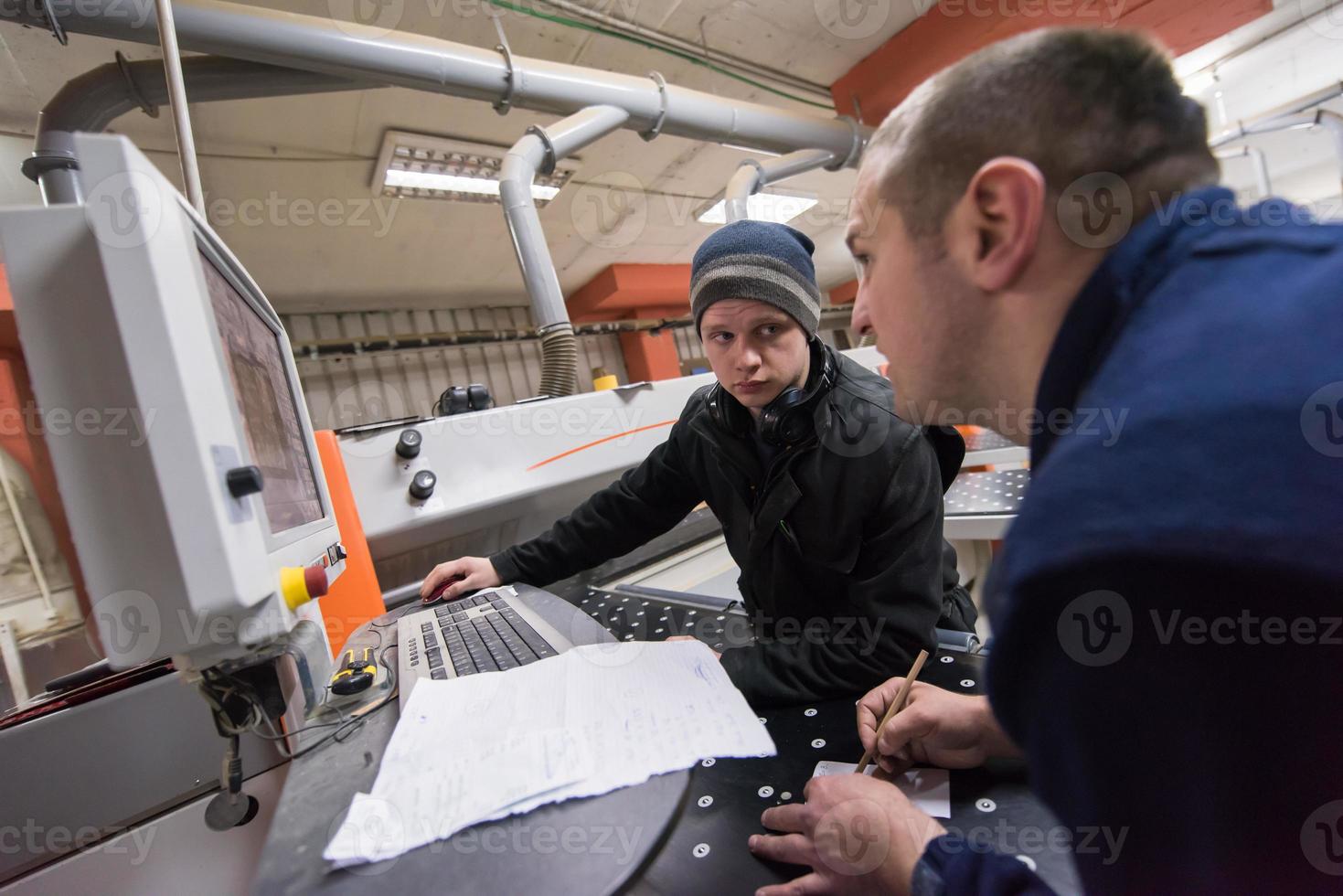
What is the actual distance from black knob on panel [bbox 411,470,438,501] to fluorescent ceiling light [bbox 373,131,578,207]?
1.67 m

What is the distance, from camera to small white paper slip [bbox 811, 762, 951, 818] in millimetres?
448

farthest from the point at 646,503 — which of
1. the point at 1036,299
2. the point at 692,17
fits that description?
the point at 692,17

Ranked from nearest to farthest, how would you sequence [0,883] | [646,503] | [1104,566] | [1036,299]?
[1104,566]
[1036,299]
[0,883]
[646,503]

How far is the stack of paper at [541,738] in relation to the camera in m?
0.43

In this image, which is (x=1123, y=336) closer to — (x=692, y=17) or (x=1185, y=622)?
(x=1185, y=622)

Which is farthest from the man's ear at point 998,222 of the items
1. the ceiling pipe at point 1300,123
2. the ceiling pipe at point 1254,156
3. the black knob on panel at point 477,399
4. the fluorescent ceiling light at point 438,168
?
the ceiling pipe at point 1254,156

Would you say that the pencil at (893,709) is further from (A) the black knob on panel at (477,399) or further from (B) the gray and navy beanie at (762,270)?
(A) the black knob on panel at (477,399)

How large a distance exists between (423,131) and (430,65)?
91 centimetres

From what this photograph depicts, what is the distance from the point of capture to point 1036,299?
39 cm

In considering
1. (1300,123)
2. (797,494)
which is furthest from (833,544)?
(1300,123)

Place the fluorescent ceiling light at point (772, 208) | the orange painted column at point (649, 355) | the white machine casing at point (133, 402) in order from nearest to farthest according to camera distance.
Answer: the white machine casing at point (133, 402)
the fluorescent ceiling light at point (772, 208)
the orange painted column at point (649, 355)

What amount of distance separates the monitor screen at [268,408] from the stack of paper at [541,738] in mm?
259

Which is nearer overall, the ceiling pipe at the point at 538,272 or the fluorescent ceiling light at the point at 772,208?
the ceiling pipe at the point at 538,272

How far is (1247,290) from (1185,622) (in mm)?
182
